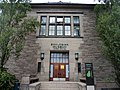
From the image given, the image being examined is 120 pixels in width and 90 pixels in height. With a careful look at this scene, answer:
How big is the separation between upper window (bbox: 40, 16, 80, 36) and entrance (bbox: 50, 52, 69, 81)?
2.27m

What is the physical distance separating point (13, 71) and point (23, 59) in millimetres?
1471

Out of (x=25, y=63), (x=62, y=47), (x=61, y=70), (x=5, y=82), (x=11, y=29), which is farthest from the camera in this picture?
(x=61, y=70)

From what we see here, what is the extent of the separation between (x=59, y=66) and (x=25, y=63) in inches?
134

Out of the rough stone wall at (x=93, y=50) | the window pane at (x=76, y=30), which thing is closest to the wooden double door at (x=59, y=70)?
the rough stone wall at (x=93, y=50)

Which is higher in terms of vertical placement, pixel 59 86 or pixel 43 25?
pixel 43 25

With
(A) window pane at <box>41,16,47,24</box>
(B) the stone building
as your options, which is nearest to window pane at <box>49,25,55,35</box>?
(B) the stone building

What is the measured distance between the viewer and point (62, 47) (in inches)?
667

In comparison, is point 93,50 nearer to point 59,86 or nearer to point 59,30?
point 59,30

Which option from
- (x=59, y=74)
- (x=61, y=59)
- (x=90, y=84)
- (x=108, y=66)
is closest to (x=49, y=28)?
(x=61, y=59)

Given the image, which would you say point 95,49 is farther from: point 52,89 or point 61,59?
point 52,89

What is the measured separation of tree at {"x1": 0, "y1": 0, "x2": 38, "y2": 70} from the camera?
37.7 ft

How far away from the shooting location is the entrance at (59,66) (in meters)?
16.9

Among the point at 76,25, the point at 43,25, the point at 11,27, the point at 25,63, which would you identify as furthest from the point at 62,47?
the point at 11,27

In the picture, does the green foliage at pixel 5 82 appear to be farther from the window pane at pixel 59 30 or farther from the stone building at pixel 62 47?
the window pane at pixel 59 30
